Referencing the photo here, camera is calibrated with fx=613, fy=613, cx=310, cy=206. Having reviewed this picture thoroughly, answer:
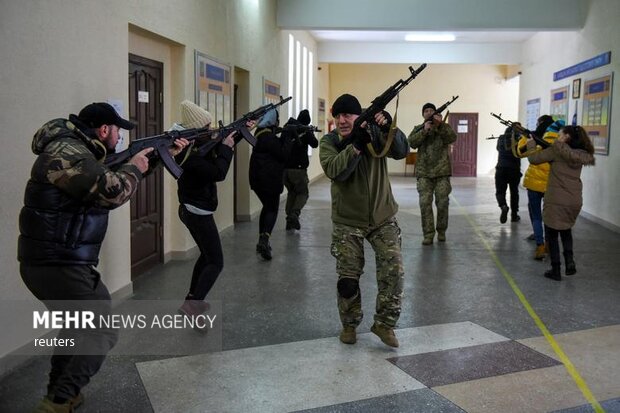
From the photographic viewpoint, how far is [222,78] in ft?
26.2

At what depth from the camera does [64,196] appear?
8.86 ft

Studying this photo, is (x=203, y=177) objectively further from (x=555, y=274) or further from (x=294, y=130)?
(x=555, y=274)

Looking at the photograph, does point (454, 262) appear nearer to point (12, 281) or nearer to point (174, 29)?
point (174, 29)

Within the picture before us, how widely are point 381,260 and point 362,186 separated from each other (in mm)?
→ 499

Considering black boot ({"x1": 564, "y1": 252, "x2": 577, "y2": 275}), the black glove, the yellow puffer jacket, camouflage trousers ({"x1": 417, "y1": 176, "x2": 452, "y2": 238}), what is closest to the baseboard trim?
the yellow puffer jacket

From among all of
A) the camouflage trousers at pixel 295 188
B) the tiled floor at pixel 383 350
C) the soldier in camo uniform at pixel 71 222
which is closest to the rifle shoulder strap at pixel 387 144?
the tiled floor at pixel 383 350

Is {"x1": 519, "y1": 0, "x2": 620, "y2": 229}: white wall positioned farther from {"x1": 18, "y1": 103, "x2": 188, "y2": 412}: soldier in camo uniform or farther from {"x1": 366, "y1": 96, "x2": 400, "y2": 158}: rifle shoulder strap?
{"x1": 18, "y1": 103, "x2": 188, "y2": 412}: soldier in camo uniform

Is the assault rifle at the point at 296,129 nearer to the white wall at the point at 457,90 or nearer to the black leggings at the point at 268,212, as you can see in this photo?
the black leggings at the point at 268,212

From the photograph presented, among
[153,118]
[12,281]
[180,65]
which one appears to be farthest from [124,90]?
[12,281]

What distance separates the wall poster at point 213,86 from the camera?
23.0ft

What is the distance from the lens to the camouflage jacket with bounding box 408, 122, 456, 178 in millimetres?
7621

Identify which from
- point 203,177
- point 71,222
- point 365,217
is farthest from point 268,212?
point 71,222

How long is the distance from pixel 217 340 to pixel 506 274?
3.37m

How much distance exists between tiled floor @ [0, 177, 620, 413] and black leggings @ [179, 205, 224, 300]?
357 mm
